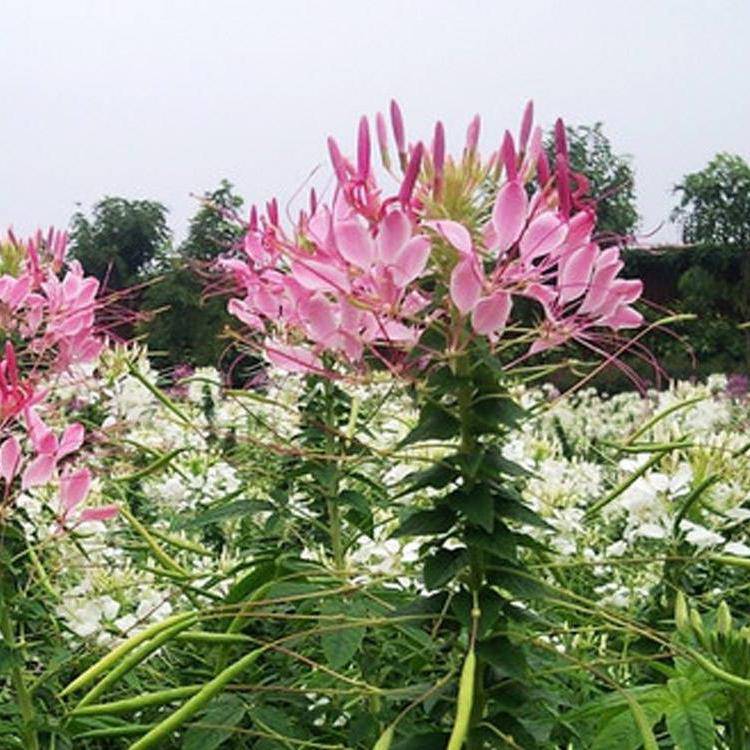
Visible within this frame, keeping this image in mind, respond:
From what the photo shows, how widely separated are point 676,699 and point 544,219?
45cm

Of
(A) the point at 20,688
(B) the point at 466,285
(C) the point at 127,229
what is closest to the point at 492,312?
(B) the point at 466,285

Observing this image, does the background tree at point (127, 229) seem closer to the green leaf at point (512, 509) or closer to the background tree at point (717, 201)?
the background tree at point (717, 201)

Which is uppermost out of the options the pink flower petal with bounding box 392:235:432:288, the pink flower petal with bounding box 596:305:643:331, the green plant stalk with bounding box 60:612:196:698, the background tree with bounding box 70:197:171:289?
the background tree with bounding box 70:197:171:289

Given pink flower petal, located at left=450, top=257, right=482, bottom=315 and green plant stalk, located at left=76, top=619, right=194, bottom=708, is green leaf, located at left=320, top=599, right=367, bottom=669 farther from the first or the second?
pink flower petal, located at left=450, top=257, right=482, bottom=315

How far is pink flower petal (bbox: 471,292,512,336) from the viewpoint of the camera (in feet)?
3.24

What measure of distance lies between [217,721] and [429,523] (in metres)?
0.43

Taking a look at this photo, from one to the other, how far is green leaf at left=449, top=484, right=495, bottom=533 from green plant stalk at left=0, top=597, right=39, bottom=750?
667 mm

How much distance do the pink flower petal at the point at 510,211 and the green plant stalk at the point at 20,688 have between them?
83 cm

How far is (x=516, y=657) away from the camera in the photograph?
3.46ft

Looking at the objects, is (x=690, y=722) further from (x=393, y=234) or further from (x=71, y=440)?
(x=71, y=440)

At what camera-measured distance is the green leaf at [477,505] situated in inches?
40.5

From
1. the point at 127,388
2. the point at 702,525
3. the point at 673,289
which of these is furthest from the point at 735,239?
the point at 702,525

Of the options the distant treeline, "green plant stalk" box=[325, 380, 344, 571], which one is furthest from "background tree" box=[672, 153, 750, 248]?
"green plant stalk" box=[325, 380, 344, 571]

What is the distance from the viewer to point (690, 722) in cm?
106
